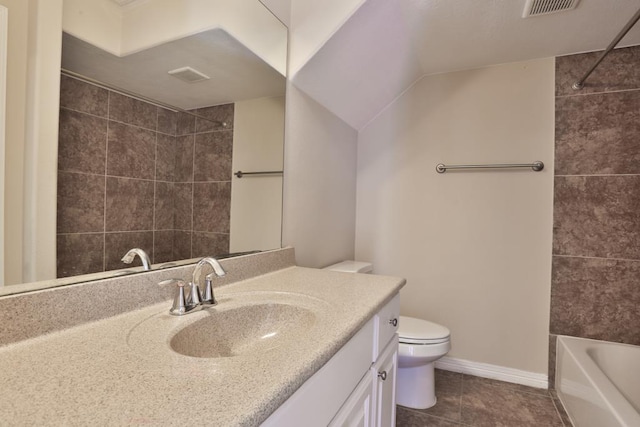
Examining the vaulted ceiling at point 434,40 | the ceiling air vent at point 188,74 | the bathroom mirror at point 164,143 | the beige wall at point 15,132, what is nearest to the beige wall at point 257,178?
the bathroom mirror at point 164,143

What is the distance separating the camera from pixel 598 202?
6.32ft

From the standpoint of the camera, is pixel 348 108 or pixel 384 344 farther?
pixel 348 108

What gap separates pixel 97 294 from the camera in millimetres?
770

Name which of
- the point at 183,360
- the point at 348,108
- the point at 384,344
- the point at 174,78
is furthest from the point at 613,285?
the point at 174,78

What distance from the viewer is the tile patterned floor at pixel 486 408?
1697 mm

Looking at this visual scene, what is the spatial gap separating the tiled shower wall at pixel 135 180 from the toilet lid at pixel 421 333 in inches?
43.0

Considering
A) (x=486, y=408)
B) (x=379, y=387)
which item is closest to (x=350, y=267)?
(x=379, y=387)

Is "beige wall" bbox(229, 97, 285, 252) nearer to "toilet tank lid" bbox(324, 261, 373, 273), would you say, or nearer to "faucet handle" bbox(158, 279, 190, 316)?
"faucet handle" bbox(158, 279, 190, 316)

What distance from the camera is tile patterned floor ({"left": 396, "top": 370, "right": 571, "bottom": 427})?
170 centimetres

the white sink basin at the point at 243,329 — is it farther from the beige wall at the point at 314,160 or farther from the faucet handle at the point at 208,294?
the beige wall at the point at 314,160

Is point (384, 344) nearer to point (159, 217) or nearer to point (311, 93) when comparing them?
point (159, 217)

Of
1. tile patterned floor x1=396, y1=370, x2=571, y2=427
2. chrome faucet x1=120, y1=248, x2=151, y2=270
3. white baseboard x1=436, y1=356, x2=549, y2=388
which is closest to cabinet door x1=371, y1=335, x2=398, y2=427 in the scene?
tile patterned floor x1=396, y1=370, x2=571, y2=427

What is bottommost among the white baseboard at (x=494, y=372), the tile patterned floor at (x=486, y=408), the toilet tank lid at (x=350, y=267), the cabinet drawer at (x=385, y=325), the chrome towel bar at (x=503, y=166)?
the tile patterned floor at (x=486, y=408)

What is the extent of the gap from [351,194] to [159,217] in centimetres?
159
